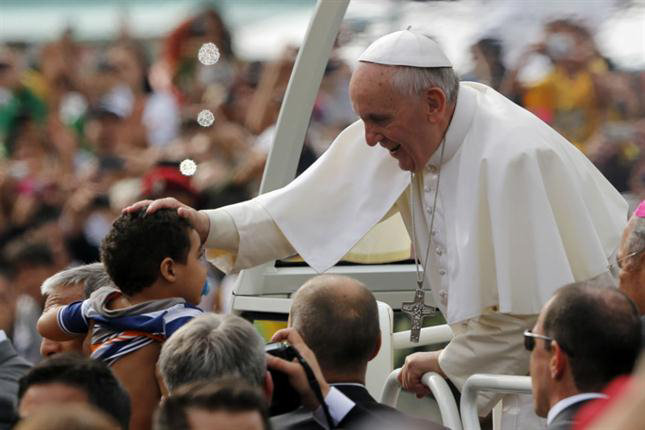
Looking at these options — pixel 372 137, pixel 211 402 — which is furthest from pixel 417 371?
pixel 211 402

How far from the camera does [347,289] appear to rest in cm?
360

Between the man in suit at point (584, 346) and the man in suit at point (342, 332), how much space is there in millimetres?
460

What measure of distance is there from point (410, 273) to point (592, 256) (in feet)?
3.55

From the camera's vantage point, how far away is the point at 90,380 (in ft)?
10.5

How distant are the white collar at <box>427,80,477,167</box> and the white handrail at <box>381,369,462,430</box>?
74 cm

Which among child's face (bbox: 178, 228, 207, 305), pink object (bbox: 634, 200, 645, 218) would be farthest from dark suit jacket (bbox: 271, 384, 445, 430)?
pink object (bbox: 634, 200, 645, 218)

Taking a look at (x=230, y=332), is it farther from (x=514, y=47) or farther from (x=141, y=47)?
(x=141, y=47)

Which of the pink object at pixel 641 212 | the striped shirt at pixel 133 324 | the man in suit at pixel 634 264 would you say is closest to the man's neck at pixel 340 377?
the striped shirt at pixel 133 324

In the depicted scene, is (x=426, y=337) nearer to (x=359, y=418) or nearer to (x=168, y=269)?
(x=168, y=269)

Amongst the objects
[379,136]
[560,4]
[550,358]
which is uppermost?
[560,4]

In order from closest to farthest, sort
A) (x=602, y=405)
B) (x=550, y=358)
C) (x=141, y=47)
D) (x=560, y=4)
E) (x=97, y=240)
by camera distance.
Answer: (x=602, y=405), (x=550, y=358), (x=560, y=4), (x=97, y=240), (x=141, y=47)

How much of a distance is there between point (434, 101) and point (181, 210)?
2.89 feet

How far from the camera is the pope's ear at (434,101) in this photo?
14.6 ft

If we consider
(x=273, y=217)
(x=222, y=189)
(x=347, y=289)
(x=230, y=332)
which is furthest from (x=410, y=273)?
(x=222, y=189)
